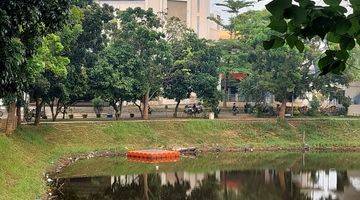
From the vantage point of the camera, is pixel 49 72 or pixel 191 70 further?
pixel 191 70

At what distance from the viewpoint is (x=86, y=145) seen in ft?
132

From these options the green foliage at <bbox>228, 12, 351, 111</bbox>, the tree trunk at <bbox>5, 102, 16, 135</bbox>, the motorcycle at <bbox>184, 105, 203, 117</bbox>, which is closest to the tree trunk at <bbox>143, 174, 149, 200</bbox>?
the tree trunk at <bbox>5, 102, 16, 135</bbox>

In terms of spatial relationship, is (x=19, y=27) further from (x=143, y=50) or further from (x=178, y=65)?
(x=178, y=65)

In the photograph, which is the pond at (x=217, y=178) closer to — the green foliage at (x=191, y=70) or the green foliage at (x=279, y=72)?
the green foliage at (x=191, y=70)

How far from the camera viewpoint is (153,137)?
43781 millimetres

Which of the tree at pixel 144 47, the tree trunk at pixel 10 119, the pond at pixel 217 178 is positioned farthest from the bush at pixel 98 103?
the tree trunk at pixel 10 119

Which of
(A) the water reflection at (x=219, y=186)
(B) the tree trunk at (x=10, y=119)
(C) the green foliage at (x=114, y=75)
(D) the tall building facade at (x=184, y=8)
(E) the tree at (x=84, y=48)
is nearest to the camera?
(A) the water reflection at (x=219, y=186)

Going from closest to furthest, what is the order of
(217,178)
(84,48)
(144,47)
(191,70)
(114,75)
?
(217,178)
(84,48)
(114,75)
(144,47)
(191,70)

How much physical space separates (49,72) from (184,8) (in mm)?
34437

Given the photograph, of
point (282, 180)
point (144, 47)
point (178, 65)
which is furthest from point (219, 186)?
point (178, 65)

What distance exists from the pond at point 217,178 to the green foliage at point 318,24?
22.6 meters

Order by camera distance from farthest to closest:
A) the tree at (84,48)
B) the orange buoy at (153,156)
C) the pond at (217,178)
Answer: the tree at (84,48) < the orange buoy at (153,156) < the pond at (217,178)

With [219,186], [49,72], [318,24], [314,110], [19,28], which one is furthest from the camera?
[314,110]

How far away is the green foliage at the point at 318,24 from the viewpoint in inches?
120
